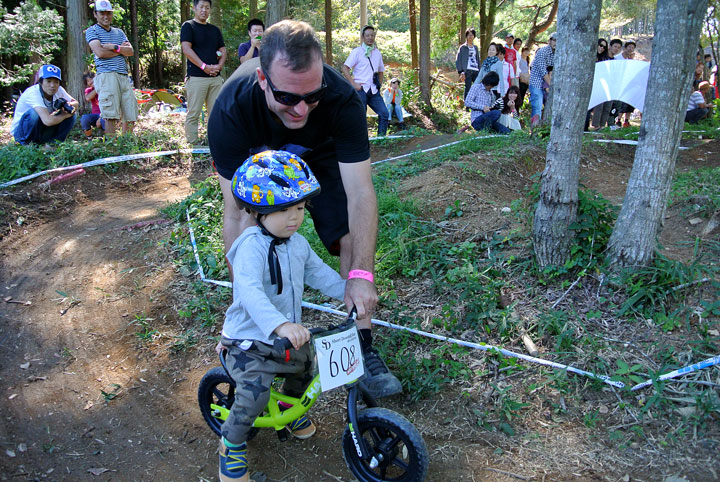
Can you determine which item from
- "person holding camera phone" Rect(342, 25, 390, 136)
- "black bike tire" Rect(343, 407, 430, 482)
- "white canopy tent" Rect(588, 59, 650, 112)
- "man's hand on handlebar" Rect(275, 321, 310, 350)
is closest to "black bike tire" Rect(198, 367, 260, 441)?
"black bike tire" Rect(343, 407, 430, 482)

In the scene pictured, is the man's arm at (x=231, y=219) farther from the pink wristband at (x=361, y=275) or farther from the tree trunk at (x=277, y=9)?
the tree trunk at (x=277, y=9)

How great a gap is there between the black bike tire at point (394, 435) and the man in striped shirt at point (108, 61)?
7.70 m

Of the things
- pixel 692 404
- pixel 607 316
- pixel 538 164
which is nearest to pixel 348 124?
pixel 607 316

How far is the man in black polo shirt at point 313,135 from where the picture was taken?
2697 mm

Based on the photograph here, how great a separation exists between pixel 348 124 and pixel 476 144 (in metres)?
5.22

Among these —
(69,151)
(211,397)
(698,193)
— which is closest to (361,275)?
(211,397)

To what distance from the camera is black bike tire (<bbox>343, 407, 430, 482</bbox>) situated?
251 cm

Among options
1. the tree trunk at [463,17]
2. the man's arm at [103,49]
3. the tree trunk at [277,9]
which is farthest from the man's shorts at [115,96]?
the tree trunk at [463,17]

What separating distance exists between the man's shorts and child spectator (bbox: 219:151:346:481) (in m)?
7.12

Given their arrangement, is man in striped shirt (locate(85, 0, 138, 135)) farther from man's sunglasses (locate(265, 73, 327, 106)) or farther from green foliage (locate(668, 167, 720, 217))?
green foliage (locate(668, 167, 720, 217))

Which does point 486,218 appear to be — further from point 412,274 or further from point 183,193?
point 183,193

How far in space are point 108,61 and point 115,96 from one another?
0.54 metres

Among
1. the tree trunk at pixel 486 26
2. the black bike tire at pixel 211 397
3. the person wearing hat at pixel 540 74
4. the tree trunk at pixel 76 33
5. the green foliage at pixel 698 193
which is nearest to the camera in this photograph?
the black bike tire at pixel 211 397

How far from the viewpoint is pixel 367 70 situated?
36.6 ft
